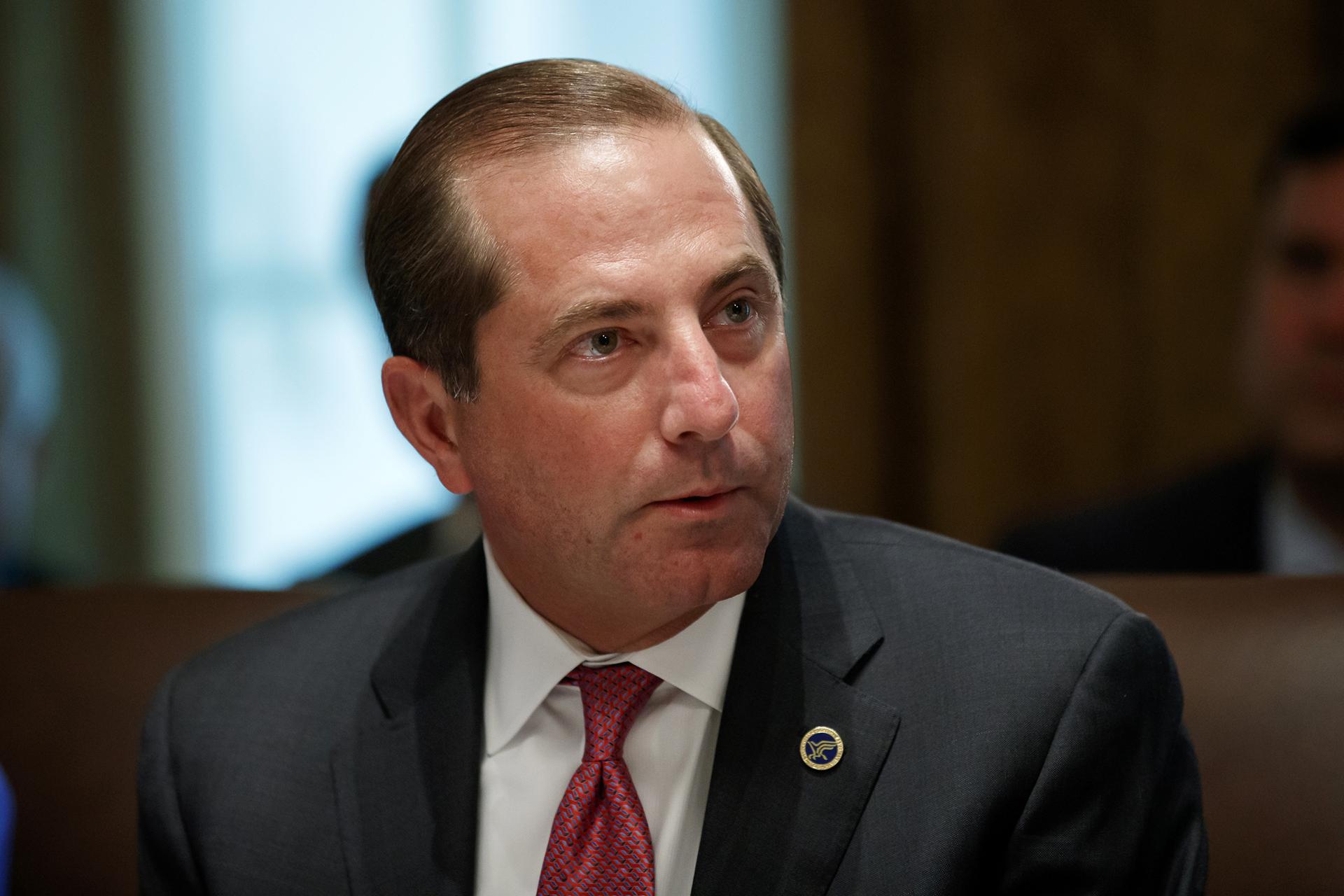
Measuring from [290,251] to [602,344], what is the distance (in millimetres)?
3210

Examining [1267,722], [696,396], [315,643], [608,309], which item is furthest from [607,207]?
[1267,722]

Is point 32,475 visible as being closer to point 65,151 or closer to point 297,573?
Answer: point 297,573

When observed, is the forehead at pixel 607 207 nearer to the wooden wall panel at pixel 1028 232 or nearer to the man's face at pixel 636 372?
the man's face at pixel 636 372

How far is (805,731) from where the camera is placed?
4.61 feet

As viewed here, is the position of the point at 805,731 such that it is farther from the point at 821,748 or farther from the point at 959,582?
the point at 959,582

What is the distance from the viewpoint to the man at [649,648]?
51.9 inches

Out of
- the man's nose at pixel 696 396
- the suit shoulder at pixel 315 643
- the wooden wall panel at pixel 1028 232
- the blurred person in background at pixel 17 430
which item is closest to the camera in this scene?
the man's nose at pixel 696 396

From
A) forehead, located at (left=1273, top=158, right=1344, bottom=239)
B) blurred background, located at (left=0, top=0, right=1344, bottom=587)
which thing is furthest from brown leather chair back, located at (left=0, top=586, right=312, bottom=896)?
forehead, located at (left=1273, top=158, right=1344, bottom=239)

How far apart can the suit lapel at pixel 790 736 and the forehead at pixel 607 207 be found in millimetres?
400

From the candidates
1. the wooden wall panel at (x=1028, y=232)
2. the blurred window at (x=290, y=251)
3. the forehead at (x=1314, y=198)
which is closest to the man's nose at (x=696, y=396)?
the forehead at (x=1314, y=198)

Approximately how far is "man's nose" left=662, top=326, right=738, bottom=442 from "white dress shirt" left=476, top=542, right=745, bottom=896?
0.28 meters

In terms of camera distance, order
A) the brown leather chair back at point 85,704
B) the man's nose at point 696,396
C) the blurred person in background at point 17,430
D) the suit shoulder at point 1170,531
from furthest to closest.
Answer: the blurred person in background at point 17,430
the suit shoulder at point 1170,531
the brown leather chair back at point 85,704
the man's nose at point 696,396

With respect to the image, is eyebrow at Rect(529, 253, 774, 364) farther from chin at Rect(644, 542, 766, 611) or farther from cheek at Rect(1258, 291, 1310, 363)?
cheek at Rect(1258, 291, 1310, 363)

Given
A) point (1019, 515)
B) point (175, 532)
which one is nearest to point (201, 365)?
point (175, 532)
